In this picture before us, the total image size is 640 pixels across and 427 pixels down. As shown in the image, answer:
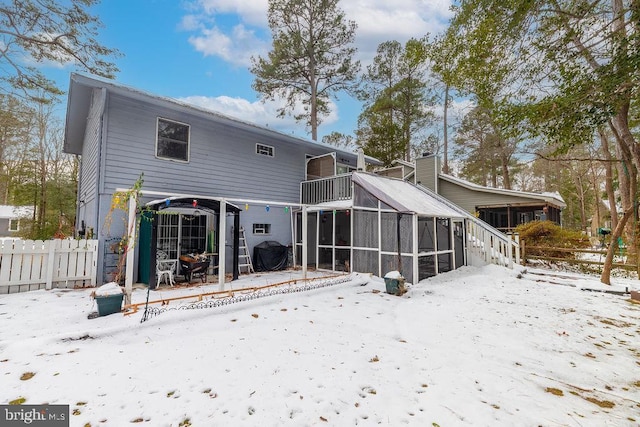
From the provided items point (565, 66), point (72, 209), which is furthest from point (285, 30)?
→ point (72, 209)

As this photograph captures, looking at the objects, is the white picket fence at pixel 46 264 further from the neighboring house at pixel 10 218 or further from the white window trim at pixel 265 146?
the neighboring house at pixel 10 218

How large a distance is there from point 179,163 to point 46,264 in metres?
4.07

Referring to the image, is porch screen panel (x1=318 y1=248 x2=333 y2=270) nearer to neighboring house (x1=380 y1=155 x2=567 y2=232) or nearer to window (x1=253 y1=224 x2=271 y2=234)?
window (x1=253 y1=224 x2=271 y2=234)

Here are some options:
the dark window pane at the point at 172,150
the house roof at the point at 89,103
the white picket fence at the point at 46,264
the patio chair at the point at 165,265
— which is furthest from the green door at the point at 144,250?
the house roof at the point at 89,103

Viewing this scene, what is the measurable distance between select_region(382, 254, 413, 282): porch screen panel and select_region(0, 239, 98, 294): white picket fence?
7932mm

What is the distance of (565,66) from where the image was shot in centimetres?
514

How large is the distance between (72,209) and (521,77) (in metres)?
21.6

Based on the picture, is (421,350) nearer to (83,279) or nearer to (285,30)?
Result: (83,279)

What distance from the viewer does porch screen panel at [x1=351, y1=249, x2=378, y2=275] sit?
873 centimetres

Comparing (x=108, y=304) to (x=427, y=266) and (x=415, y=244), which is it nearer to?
(x=415, y=244)

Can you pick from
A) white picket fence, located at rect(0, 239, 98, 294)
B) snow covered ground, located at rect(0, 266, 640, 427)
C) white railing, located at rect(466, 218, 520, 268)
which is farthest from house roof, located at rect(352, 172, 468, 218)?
white picket fence, located at rect(0, 239, 98, 294)

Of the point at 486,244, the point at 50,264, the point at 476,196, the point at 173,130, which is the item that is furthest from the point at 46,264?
the point at 476,196

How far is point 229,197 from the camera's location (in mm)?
9766

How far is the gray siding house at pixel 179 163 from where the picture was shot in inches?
288
